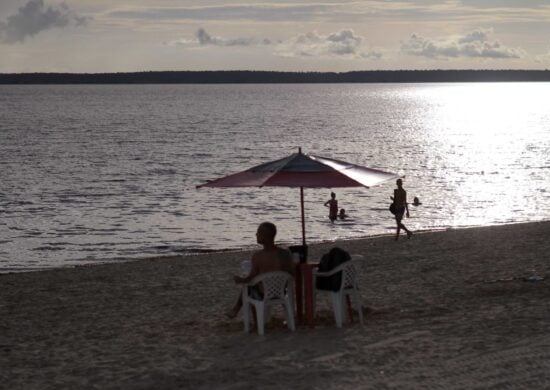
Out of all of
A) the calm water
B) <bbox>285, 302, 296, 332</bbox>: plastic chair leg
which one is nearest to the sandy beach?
<bbox>285, 302, 296, 332</bbox>: plastic chair leg

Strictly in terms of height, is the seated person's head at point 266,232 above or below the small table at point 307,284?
above

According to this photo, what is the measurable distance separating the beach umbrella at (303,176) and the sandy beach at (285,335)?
6.07 ft

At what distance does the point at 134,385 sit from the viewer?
9812 mm

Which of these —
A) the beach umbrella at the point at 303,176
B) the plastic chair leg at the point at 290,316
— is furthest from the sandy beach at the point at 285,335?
the beach umbrella at the point at 303,176

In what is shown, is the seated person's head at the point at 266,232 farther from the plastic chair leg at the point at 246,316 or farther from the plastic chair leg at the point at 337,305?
the plastic chair leg at the point at 337,305

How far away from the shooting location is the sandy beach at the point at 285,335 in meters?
9.80

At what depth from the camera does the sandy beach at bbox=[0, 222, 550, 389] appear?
32.2ft

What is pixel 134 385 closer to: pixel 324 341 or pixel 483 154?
pixel 324 341

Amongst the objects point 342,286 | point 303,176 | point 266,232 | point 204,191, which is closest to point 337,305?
point 342,286

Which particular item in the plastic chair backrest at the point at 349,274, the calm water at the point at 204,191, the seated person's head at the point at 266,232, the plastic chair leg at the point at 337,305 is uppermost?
the seated person's head at the point at 266,232

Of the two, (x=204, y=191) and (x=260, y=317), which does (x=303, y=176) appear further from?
(x=204, y=191)

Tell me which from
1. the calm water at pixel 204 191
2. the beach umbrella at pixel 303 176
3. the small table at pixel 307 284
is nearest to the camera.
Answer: the beach umbrella at pixel 303 176

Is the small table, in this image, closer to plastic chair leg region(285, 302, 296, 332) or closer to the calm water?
plastic chair leg region(285, 302, 296, 332)

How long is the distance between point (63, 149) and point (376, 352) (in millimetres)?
74908
